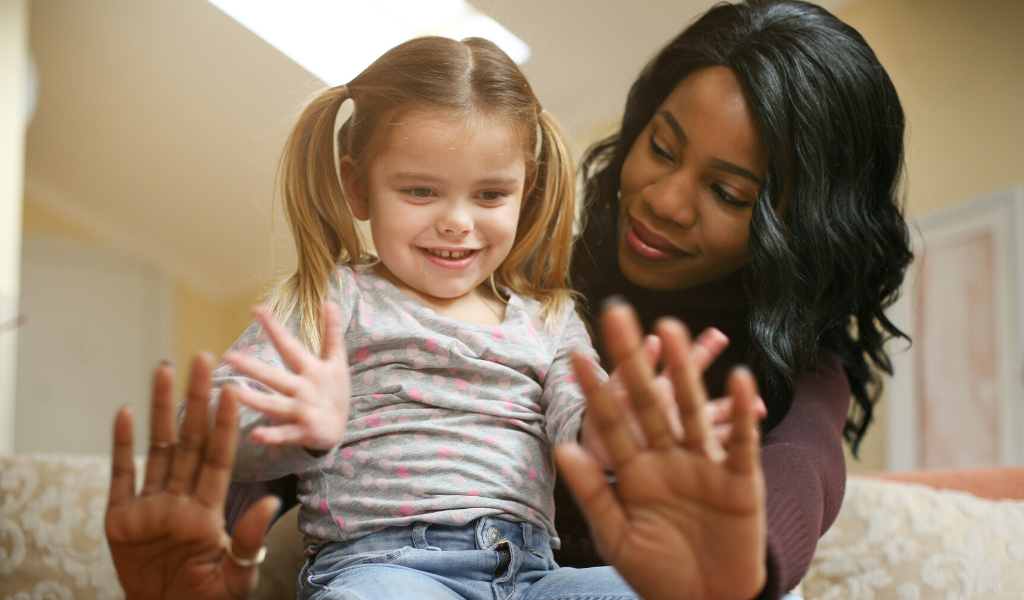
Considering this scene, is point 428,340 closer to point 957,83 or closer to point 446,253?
point 446,253

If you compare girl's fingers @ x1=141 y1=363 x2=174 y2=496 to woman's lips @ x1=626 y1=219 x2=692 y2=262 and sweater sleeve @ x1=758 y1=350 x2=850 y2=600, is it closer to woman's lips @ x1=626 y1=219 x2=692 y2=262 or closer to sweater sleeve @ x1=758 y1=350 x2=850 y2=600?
sweater sleeve @ x1=758 y1=350 x2=850 y2=600

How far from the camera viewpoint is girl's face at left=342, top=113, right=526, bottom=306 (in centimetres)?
65

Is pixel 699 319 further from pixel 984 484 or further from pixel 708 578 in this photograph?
pixel 984 484

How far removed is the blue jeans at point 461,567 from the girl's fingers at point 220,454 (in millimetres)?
145

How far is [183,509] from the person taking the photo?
1.57 feet

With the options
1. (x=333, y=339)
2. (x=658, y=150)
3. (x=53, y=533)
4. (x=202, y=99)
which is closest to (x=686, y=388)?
(x=333, y=339)

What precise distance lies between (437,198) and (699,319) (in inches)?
13.3

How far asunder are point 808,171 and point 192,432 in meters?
0.59

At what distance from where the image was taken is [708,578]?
44 cm

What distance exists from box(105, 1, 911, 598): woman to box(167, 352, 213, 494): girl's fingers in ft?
0.85

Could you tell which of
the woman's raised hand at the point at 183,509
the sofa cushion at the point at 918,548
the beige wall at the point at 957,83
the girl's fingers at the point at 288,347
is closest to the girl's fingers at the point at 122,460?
the woman's raised hand at the point at 183,509

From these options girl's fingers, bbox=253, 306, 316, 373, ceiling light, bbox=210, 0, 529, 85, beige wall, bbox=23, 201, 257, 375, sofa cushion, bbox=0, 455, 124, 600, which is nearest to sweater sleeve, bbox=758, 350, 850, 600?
girl's fingers, bbox=253, 306, 316, 373

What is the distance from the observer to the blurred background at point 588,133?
44.0 inches

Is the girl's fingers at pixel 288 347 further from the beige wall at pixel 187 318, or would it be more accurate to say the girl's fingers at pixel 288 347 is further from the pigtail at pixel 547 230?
the beige wall at pixel 187 318
